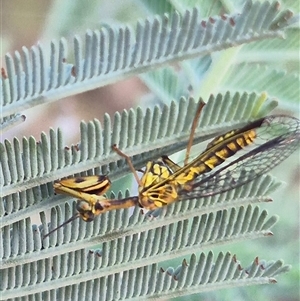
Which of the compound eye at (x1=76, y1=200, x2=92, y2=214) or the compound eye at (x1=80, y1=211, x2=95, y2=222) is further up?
the compound eye at (x1=76, y1=200, x2=92, y2=214)

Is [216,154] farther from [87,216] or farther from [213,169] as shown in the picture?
[87,216]

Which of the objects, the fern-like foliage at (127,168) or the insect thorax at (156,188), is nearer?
the fern-like foliage at (127,168)

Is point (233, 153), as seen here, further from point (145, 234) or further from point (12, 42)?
point (12, 42)

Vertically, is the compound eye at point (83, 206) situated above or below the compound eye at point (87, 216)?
above

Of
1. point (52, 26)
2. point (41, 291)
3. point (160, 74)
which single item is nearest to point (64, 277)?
point (41, 291)

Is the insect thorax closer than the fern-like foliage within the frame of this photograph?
No

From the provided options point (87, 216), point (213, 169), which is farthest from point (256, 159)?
point (87, 216)
